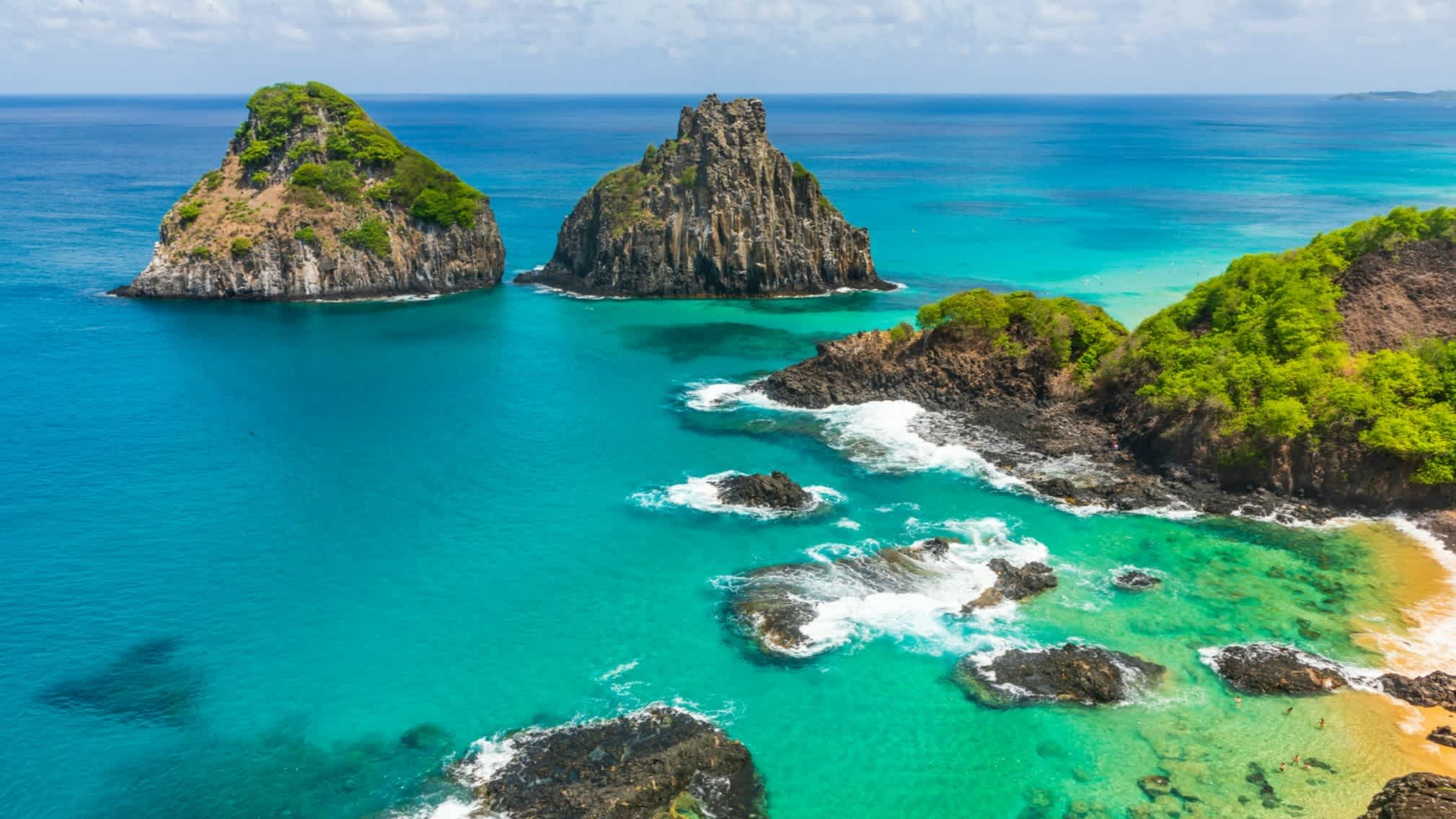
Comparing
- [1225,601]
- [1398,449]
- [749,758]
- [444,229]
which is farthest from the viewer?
[444,229]

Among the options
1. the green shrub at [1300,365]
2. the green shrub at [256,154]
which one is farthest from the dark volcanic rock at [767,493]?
the green shrub at [256,154]

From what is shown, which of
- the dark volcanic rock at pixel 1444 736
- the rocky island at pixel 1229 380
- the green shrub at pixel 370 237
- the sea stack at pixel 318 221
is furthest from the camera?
the green shrub at pixel 370 237

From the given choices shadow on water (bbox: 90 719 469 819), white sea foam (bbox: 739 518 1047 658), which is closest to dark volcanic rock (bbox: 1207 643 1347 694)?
white sea foam (bbox: 739 518 1047 658)

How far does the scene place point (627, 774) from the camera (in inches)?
1437

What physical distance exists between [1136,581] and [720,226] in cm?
7767

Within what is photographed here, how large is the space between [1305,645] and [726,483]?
3304 centimetres

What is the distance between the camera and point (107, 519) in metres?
57.2

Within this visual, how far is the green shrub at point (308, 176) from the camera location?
119500mm

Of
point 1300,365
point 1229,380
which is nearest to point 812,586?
point 1229,380

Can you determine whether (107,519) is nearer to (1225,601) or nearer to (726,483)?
(726,483)

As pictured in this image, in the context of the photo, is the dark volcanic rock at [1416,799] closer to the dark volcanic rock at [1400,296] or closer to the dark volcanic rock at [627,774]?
the dark volcanic rock at [627,774]

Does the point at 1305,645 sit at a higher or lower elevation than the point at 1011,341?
lower

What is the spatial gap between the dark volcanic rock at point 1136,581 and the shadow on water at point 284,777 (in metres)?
34.1

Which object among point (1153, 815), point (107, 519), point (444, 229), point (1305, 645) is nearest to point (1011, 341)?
point (1305, 645)
